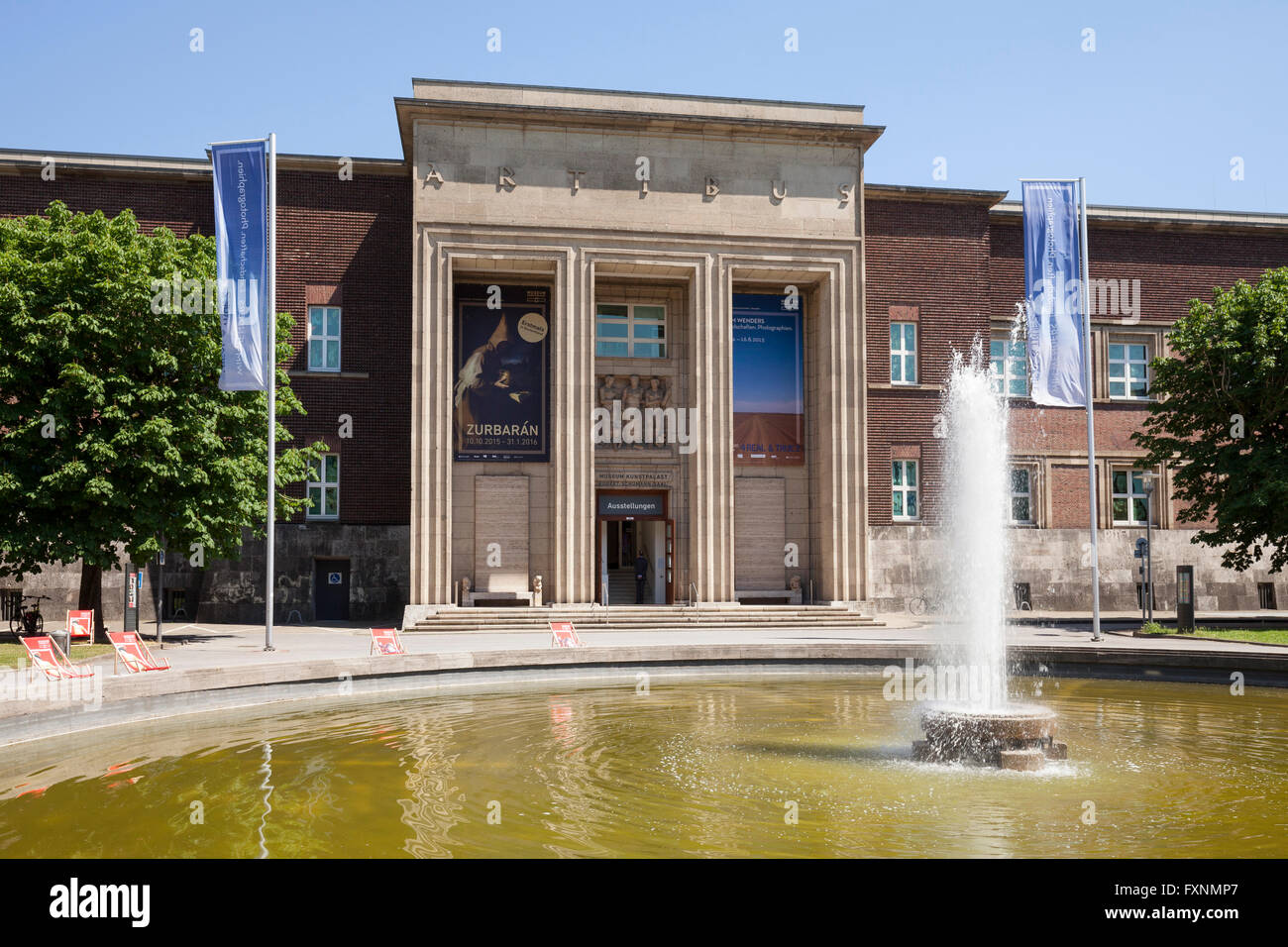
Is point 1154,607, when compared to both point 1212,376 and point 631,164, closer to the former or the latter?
point 1212,376

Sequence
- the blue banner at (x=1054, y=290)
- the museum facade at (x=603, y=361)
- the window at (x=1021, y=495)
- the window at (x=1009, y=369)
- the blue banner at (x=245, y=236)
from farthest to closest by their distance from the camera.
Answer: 1. the window at (x=1009, y=369)
2. the window at (x=1021, y=495)
3. the museum facade at (x=603, y=361)
4. the blue banner at (x=1054, y=290)
5. the blue banner at (x=245, y=236)

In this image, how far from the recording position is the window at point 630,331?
36.0m

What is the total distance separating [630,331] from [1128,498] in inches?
780

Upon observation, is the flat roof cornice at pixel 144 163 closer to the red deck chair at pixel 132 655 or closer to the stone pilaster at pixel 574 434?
the stone pilaster at pixel 574 434

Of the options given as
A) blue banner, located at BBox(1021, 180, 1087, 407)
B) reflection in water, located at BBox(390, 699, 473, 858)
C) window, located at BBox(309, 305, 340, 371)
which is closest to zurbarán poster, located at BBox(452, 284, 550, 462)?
window, located at BBox(309, 305, 340, 371)

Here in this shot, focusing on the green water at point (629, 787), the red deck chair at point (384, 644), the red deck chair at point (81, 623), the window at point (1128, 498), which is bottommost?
the green water at point (629, 787)

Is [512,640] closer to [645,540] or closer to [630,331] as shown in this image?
[645,540]

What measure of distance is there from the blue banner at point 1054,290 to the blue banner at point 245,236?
1914 centimetres

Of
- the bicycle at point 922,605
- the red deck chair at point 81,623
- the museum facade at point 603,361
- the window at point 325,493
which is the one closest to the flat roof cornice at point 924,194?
the museum facade at point 603,361

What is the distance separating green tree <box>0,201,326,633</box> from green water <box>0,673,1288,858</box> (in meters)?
9.81

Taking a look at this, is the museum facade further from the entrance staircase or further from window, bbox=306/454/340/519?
the entrance staircase

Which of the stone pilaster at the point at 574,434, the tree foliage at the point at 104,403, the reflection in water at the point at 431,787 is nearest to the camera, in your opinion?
the reflection in water at the point at 431,787

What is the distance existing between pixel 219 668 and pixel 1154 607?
112 feet
